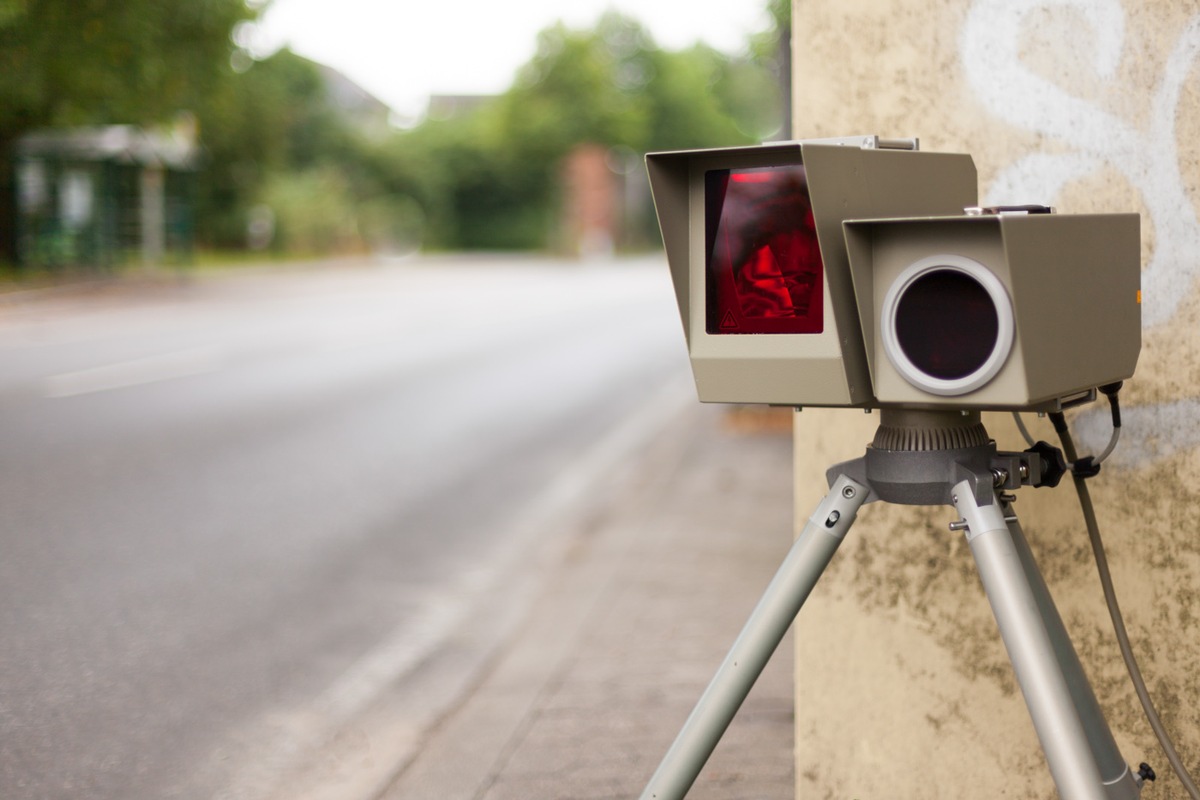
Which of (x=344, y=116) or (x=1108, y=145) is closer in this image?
(x=1108, y=145)

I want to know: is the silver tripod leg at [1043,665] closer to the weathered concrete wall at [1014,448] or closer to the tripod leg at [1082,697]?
the tripod leg at [1082,697]

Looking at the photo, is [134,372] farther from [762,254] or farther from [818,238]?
[818,238]

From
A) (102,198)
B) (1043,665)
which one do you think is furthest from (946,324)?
(102,198)

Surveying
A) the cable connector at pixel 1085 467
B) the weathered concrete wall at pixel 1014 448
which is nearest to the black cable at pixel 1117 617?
the cable connector at pixel 1085 467

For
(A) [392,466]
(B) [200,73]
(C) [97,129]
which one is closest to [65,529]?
(A) [392,466]

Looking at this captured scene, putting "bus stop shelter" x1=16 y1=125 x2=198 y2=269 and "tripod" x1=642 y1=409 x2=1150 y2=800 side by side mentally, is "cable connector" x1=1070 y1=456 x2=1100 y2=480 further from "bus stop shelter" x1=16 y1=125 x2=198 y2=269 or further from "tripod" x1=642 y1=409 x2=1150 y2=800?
"bus stop shelter" x1=16 y1=125 x2=198 y2=269

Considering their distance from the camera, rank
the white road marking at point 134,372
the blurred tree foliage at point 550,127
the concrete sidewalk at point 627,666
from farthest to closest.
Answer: the blurred tree foliage at point 550,127 → the white road marking at point 134,372 → the concrete sidewalk at point 627,666

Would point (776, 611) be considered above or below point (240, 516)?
above

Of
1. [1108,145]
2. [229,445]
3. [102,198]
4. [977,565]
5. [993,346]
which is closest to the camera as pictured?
[993,346]

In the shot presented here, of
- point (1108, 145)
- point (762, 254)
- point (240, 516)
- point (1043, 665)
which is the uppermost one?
point (1108, 145)

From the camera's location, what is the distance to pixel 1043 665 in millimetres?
1820

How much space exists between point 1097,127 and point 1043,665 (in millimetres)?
1221

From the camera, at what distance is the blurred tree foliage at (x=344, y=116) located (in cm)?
1420

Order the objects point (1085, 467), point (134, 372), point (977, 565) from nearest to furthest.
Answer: point (977, 565)
point (1085, 467)
point (134, 372)
